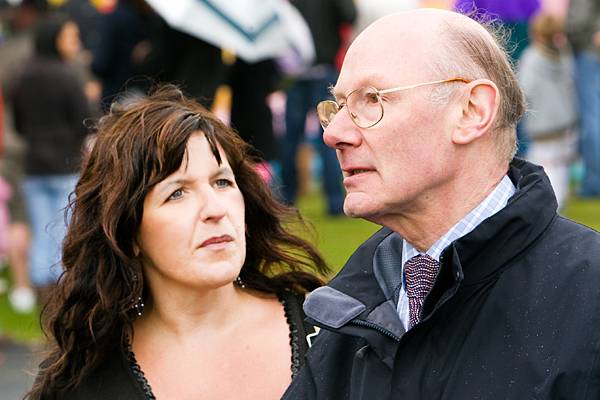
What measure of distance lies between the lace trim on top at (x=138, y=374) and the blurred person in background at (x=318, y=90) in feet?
20.0

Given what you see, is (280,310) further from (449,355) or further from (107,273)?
(449,355)

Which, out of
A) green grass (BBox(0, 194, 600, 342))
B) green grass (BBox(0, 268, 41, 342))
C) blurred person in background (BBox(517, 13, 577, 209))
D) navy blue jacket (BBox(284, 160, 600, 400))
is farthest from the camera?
blurred person in background (BBox(517, 13, 577, 209))

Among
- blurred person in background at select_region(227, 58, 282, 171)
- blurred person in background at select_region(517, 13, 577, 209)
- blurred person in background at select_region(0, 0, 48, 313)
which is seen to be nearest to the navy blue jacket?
blurred person in background at select_region(227, 58, 282, 171)

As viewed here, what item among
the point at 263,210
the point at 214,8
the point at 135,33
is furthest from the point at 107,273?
the point at 135,33

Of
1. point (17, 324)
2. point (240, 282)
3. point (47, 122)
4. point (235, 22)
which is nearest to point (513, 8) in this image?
point (47, 122)

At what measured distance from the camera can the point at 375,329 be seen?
2.67 meters

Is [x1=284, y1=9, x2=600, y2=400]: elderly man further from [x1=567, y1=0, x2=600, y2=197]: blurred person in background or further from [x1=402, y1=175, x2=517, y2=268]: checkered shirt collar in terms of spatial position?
[x1=567, y1=0, x2=600, y2=197]: blurred person in background

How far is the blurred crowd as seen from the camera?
7.93 m

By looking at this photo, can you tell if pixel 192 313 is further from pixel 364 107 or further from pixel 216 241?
pixel 364 107

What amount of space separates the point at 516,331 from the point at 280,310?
4.95ft

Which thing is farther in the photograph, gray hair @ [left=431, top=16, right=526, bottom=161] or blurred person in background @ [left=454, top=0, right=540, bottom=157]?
blurred person in background @ [left=454, top=0, right=540, bottom=157]

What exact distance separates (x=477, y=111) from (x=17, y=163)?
8204mm

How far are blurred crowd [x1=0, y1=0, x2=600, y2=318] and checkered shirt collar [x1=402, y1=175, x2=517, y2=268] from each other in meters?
4.20

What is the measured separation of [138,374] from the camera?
3.74 m
